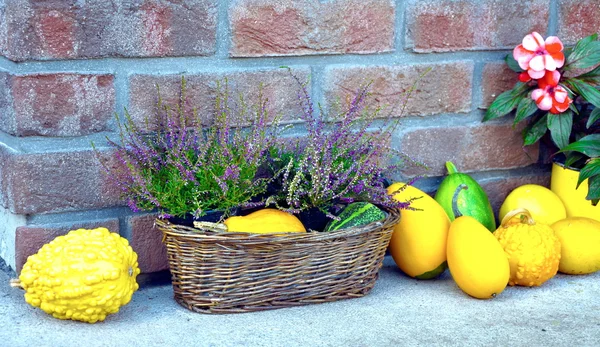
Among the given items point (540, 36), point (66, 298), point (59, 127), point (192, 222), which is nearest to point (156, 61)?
point (59, 127)

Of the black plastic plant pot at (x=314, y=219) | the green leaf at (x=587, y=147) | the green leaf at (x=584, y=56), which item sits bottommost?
the black plastic plant pot at (x=314, y=219)

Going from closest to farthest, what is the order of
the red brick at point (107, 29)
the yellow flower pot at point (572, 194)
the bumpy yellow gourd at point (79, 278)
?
the bumpy yellow gourd at point (79, 278) → the red brick at point (107, 29) → the yellow flower pot at point (572, 194)

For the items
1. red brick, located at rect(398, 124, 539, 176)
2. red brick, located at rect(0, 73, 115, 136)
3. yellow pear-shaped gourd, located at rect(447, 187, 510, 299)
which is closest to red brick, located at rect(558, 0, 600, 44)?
red brick, located at rect(398, 124, 539, 176)

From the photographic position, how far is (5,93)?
186cm

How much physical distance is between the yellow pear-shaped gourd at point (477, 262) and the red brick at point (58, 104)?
3.05ft

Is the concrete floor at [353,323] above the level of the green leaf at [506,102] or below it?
below

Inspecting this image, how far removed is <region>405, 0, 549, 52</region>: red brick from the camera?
7.45 feet

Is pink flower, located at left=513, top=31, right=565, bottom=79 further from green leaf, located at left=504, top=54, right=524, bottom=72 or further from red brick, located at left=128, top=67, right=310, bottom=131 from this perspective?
red brick, located at left=128, top=67, right=310, bottom=131

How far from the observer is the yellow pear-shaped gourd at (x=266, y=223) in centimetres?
183

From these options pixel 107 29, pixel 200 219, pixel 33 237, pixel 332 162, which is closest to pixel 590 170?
pixel 332 162

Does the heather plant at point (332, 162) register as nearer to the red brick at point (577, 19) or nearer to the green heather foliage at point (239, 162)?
the green heather foliage at point (239, 162)

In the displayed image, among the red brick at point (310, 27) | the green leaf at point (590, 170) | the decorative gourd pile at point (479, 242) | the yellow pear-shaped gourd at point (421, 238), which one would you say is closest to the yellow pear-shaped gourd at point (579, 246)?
the decorative gourd pile at point (479, 242)

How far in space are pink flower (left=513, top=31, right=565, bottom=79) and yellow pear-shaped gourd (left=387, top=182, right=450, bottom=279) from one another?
53 cm

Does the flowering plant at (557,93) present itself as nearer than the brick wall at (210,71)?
No
